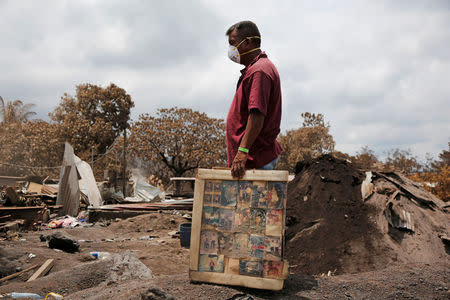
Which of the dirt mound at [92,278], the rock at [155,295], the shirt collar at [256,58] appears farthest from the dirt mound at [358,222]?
→ the shirt collar at [256,58]

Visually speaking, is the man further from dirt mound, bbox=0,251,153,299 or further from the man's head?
dirt mound, bbox=0,251,153,299

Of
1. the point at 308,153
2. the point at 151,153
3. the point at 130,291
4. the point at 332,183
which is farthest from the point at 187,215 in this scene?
the point at 308,153

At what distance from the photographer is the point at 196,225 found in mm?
2486

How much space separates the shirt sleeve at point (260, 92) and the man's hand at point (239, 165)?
0.36 m

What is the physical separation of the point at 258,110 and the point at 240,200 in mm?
704

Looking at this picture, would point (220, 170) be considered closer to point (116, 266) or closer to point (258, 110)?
point (258, 110)

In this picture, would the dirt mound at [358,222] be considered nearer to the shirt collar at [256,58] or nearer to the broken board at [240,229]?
the broken board at [240,229]

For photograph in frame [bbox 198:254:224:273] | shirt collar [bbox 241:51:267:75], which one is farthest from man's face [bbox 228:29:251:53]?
photograph in frame [bbox 198:254:224:273]

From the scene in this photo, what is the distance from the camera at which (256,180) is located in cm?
243

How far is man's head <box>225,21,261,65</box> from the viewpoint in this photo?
8.91ft

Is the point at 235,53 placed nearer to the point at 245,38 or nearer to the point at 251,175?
the point at 245,38

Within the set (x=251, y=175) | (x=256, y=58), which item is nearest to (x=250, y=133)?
(x=251, y=175)

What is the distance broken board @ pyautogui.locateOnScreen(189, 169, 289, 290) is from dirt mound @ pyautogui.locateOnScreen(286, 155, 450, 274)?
2179 mm

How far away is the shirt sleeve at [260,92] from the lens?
242 cm
